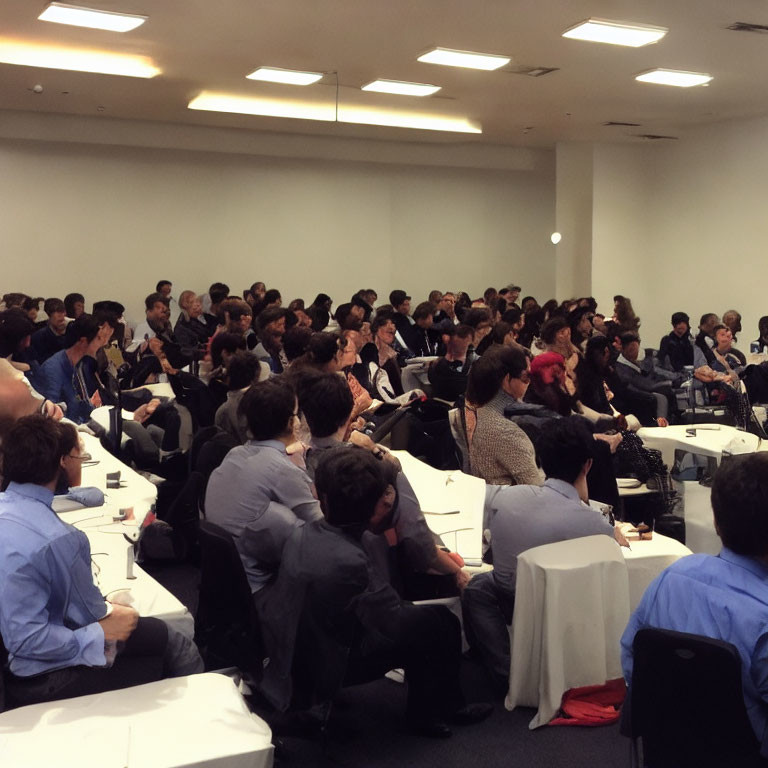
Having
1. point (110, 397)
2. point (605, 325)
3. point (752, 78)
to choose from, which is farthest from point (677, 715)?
point (752, 78)

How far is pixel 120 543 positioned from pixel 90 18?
5472 mm

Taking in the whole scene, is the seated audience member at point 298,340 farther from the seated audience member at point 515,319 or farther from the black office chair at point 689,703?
the black office chair at point 689,703

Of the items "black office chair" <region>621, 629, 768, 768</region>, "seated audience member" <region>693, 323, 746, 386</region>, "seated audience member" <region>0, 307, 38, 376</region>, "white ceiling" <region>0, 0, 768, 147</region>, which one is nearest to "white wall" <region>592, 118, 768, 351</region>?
"white ceiling" <region>0, 0, 768, 147</region>

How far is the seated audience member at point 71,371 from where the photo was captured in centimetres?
643

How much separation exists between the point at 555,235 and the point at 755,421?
8216 mm

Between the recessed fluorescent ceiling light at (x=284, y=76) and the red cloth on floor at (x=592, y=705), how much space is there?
25.6 feet

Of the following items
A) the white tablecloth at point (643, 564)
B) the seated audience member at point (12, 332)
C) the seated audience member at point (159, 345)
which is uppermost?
the seated audience member at point (12, 332)

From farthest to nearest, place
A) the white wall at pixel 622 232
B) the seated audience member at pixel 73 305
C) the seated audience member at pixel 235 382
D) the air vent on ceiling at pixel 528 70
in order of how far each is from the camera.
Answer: the white wall at pixel 622 232 → the seated audience member at pixel 73 305 → the air vent on ceiling at pixel 528 70 → the seated audience member at pixel 235 382

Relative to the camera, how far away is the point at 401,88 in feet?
35.7

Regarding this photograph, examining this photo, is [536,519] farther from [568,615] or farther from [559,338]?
[559,338]

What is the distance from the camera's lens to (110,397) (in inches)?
273

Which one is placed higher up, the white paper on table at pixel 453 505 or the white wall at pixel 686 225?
the white wall at pixel 686 225

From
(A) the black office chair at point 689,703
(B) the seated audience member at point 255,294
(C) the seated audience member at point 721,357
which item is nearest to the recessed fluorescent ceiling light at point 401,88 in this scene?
(B) the seated audience member at point 255,294

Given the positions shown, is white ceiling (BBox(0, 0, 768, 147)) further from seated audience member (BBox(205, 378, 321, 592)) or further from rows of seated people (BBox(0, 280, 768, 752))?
seated audience member (BBox(205, 378, 321, 592))
